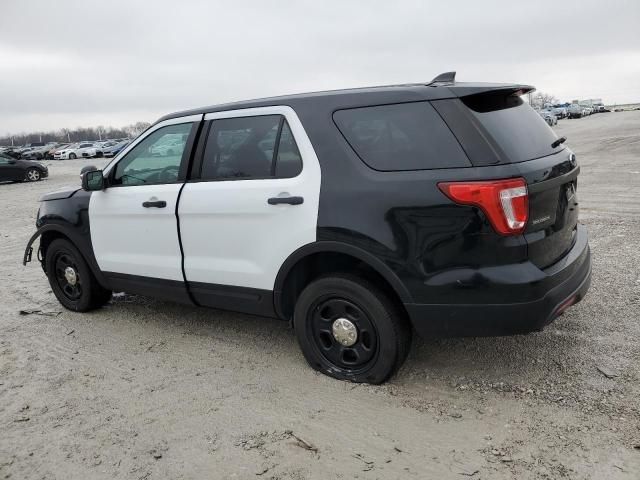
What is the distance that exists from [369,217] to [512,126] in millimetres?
1017

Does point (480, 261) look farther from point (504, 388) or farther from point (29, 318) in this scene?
point (29, 318)

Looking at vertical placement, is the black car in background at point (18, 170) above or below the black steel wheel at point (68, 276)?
above

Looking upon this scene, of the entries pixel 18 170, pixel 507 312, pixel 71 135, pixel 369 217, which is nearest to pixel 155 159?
pixel 369 217

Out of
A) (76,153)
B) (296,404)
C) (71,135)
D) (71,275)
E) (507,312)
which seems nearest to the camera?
(507,312)

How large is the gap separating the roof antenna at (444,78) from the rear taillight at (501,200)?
32.7 inches

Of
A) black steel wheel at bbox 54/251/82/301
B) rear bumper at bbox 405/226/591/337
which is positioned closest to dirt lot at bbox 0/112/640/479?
black steel wheel at bbox 54/251/82/301

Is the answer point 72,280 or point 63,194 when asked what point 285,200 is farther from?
point 72,280

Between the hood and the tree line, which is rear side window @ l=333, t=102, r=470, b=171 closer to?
the hood

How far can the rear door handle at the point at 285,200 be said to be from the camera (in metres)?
3.50

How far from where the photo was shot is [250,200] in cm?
371

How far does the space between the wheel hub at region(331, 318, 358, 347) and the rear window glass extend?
1376 millimetres

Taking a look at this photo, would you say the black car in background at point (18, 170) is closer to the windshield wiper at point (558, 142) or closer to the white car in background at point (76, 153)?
the windshield wiper at point (558, 142)

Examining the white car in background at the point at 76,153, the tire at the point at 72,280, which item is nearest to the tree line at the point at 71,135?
the white car in background at the point at 76,153

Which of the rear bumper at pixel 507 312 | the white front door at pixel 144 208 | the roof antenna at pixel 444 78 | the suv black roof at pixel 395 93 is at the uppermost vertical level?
the roof antenna at pixel 444 78
